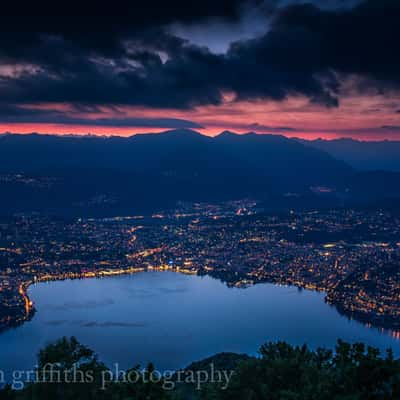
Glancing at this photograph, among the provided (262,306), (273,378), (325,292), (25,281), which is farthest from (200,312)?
(273,378)

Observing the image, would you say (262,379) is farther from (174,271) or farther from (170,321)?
(174,271)

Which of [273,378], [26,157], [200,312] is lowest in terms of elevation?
[200,312]

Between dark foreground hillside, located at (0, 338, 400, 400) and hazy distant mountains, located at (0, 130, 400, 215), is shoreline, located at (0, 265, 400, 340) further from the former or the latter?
hazy distant mountains, located at (0, 130, 400, 215)

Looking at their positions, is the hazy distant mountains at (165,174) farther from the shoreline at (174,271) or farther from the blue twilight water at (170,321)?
the blue twilight water at (170,321)

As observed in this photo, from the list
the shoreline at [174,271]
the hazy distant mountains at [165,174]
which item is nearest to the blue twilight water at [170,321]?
the shoreline at [174,271]

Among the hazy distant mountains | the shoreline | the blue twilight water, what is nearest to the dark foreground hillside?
the blue twilight water

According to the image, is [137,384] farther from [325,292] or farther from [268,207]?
[268,207]

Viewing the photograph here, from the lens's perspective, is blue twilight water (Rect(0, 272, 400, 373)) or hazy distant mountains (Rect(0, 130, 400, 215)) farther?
hazy distant mountains (Rect(0, 130, 400, 215))
